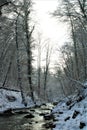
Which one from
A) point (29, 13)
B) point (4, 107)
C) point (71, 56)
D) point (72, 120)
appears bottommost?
point (4, 107)

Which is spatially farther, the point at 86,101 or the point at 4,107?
the point at 4,107

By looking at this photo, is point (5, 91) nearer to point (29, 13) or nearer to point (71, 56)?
point (29, 13)

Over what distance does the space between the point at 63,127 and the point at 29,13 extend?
68.6ft

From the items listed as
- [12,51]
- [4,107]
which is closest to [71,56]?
[12,51]

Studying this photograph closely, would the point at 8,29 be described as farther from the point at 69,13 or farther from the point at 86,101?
the point at 86,101

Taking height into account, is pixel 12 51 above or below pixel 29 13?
below

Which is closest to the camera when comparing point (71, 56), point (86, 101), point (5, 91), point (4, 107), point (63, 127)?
point (63, 127)

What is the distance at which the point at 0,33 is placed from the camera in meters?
32.7

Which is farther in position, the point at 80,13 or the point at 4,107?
the point at 4,107

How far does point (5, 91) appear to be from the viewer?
1114 inches

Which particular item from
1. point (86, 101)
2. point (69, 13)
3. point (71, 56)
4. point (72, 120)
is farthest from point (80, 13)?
point (71, 56)

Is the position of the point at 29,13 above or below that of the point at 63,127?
above

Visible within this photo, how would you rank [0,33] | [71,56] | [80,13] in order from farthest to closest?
[71,56] < [0,33] < [80,13]

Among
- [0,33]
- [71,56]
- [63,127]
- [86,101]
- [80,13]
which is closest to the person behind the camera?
[63,127]
